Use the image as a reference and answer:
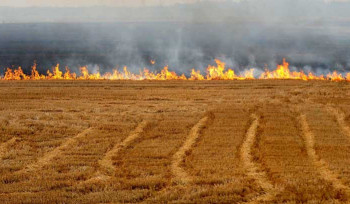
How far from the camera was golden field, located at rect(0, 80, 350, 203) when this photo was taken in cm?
1363

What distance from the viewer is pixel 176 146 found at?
19.2 meters

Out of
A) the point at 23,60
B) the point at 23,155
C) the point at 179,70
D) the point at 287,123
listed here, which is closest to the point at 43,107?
the point at 23,155

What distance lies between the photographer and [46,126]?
76.4 ft

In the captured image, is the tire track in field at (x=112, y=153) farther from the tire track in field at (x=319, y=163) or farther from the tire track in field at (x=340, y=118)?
the tire track in field at (x=340, y=118)

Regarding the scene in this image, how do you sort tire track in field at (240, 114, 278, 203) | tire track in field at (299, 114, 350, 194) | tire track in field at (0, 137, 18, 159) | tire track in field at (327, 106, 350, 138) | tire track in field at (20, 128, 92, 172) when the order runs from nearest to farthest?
tire track in field at (240, 114, 278, 203)
tire track in field at (299, 114, 350, 194)
tire track in field at (20, 128, 92, 172)
tire track in field at (0, 137, 18, 159)
tire track in field at (327, 106, 350, 138)

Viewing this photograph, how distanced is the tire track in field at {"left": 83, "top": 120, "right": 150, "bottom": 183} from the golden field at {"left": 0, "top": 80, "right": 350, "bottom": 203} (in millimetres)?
34

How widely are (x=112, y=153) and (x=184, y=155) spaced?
2.47 m

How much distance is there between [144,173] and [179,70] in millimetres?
75303

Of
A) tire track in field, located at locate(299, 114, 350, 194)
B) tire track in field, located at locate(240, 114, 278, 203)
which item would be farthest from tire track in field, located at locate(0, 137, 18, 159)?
tire track in field, located at locate(299, 114, 350, 194)

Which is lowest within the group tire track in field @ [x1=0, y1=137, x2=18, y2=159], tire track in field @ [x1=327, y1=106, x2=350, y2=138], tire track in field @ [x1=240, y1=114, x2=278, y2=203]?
tire track in field @ [x1=240, y1=114, x2=278, y2=203]

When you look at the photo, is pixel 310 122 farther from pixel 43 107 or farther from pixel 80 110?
pixel 43 107

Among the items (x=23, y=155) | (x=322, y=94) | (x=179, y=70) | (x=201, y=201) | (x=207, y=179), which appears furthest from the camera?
(x=179, y=70)

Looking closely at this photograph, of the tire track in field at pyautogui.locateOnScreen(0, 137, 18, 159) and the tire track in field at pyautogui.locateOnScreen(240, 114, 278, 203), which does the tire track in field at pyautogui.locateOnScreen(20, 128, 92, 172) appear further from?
the tire track in field at pyautogui.locateOnScreen(240, 114, 278, 203)

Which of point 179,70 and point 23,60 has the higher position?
point 23,60
